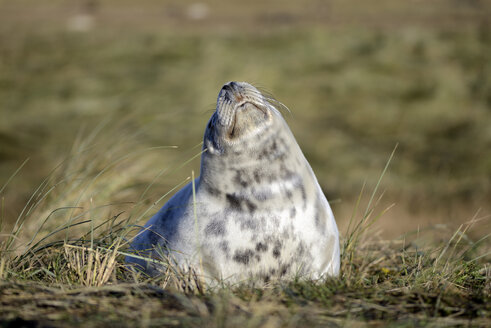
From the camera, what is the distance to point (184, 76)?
12477 millimetres

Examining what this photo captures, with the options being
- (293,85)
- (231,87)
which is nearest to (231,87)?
(231,87)

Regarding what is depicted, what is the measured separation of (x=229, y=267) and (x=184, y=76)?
10278 mm

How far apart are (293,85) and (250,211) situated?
993cm

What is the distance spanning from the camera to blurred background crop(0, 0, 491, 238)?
8.31 m

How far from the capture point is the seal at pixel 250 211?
2.60m

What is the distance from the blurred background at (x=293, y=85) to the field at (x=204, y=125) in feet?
0.17

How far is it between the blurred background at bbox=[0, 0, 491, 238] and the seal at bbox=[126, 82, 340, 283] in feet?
7.89

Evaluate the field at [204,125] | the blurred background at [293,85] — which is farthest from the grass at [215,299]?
the blurred background at [293,85]

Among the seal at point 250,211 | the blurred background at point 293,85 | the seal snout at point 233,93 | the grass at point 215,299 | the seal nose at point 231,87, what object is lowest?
the grass at point 215,299

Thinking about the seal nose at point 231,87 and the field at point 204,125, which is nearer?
the field at point 204,125

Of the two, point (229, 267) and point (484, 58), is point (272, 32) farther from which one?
point (229, 267)

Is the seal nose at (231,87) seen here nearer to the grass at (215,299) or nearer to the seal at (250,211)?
the seal at (250,211)

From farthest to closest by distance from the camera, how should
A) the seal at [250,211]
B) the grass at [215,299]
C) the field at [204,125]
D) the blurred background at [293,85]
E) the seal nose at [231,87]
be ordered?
the blurred background at [293,85] → the seal nose at [231,87] → the seal at [250,211] → the field at [204,125] → the grass at [215,299]

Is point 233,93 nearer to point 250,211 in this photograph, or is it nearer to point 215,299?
point 250,211
